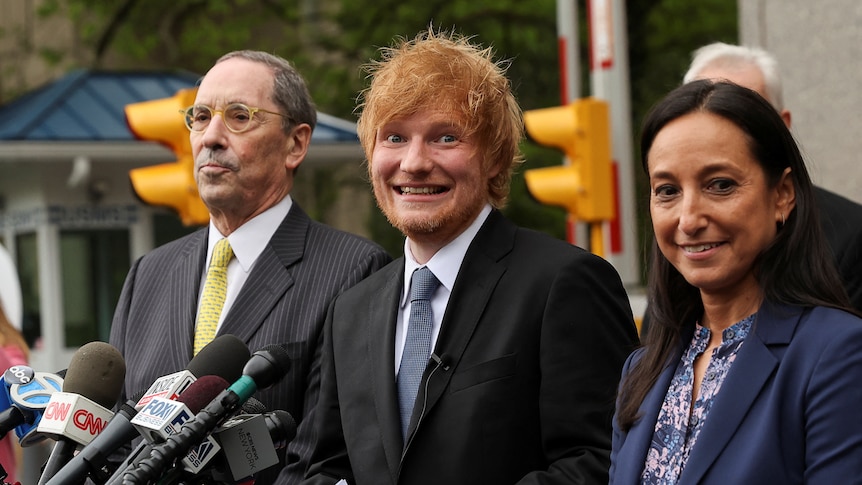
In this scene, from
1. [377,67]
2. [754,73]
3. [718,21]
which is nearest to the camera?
[377,67]

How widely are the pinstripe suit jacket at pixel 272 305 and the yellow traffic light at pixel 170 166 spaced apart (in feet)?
13.8

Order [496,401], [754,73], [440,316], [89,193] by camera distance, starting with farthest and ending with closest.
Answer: [89,193] < [754,73] < [440,316] < [496,401]

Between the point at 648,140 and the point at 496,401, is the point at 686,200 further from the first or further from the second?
the point at 496,401

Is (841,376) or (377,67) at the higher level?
(377,67)

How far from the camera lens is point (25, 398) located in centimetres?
365

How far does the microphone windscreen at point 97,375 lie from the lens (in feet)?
A: 11.6

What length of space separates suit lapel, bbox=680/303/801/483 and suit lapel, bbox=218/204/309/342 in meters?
1.90

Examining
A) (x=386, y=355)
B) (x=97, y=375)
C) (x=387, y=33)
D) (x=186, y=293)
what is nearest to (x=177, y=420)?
(x=97, y=375)

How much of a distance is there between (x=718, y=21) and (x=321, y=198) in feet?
22.8

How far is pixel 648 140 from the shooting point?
346 cm

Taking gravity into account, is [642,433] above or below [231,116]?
below

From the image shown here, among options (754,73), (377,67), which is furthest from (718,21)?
(377,67)

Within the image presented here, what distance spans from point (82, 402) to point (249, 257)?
5.04ft

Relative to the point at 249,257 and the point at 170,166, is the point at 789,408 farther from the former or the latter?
→ the point at 170,166
